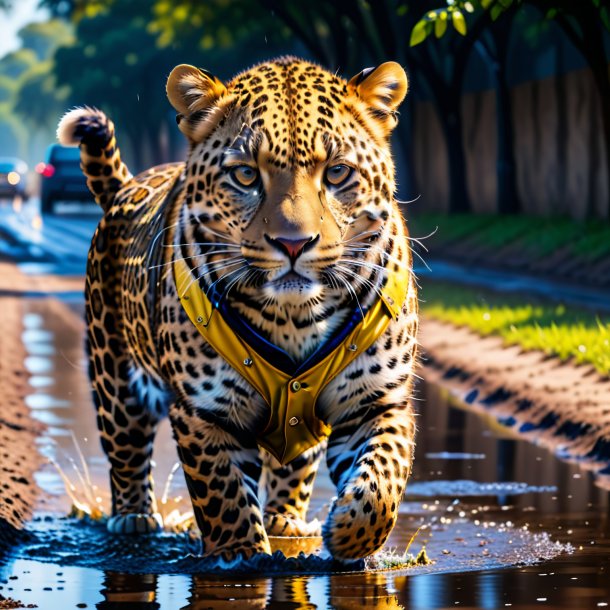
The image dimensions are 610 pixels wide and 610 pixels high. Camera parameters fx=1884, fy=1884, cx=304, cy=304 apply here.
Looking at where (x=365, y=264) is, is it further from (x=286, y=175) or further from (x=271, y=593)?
(x=271, y=593)

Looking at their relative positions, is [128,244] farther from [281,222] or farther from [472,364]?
[472,364]

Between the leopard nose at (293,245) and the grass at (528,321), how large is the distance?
5801 mm

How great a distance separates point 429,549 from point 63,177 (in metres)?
37.6

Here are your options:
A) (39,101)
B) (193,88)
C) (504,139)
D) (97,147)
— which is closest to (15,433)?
(97,147)

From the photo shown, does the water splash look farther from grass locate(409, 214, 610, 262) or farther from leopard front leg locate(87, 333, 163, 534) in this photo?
grass locate(409, 214, 610, 262)

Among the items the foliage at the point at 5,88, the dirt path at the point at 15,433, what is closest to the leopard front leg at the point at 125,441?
the dirt path at the point at 15,433

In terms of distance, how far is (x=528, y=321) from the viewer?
14656mm

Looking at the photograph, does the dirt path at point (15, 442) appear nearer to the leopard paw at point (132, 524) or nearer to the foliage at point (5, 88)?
the leopard paw at point (132, 524)

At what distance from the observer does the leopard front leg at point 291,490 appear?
7230 millimetres

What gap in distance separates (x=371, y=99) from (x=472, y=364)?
7.26 meters

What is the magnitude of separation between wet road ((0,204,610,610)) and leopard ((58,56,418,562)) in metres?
0.24

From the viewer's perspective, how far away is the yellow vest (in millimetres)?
5992

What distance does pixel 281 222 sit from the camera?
215 inches

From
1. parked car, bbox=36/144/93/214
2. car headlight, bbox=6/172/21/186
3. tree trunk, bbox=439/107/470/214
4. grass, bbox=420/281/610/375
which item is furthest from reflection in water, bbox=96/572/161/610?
car headlight, bbox=6/172/21/186
